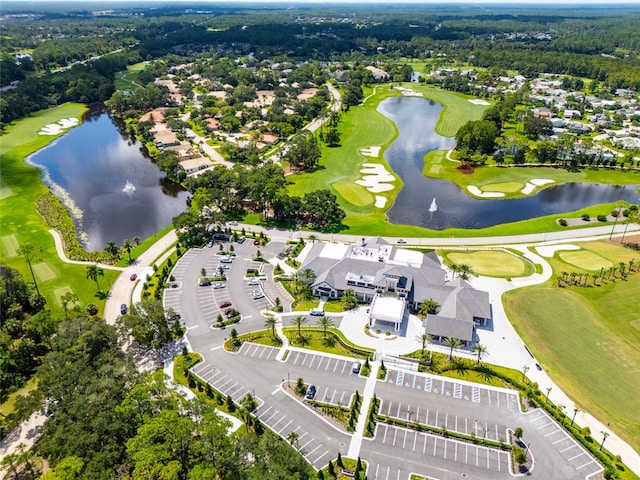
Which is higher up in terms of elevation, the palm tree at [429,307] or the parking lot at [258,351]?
the palm tree at [429,307]

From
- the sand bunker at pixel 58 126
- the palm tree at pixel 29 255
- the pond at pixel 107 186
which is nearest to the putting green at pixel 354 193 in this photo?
the pond at pixel 107 186

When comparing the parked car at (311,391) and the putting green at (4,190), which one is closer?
the parked car at (311,391)

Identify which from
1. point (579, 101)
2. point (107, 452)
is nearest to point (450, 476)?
point (107, 452)

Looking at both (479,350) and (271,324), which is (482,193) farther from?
(271,324)

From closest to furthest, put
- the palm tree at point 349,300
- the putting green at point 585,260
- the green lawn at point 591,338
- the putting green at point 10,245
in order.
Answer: the green lawn at point 591,338 < the palm tree at point 349,300 < the putting green at point 585,260 < the putting green at point 10,245

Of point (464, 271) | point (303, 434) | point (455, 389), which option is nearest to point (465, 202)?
point (464, 271)

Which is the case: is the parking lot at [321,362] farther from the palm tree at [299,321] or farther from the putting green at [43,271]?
the putting green at [43,271]
